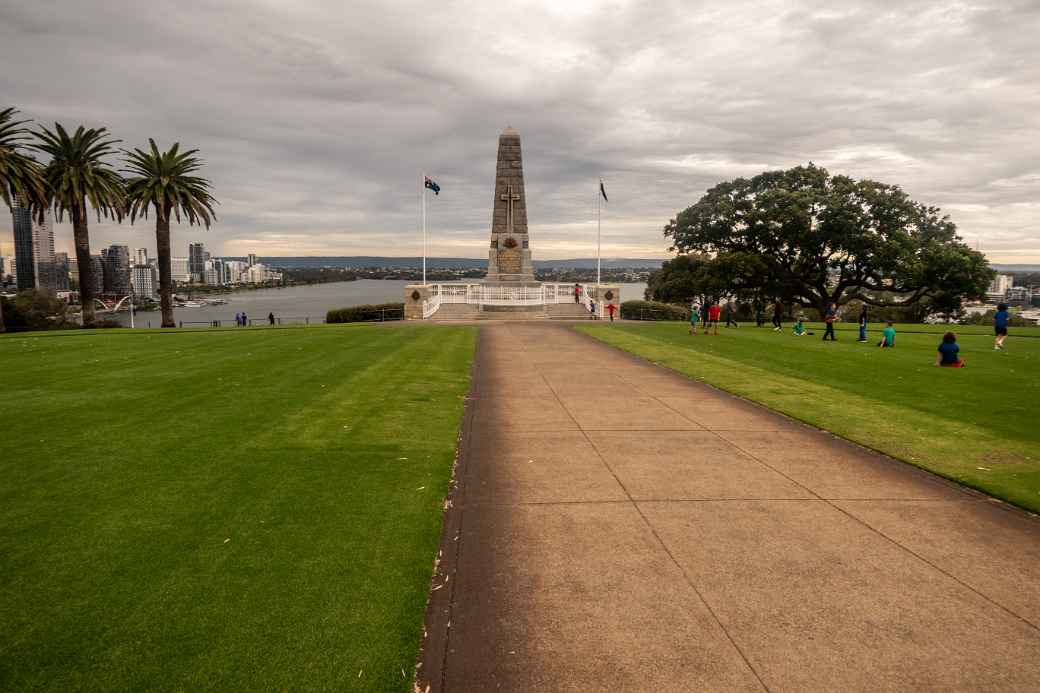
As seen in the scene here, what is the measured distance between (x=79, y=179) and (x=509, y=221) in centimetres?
2866

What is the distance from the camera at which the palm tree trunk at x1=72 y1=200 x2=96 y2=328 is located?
121 ft

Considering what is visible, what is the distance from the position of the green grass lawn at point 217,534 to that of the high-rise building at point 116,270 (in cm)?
15624

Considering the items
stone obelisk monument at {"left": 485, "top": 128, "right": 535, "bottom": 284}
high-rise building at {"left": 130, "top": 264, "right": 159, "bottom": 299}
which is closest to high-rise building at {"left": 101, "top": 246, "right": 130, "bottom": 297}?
high-rise building at {"left": 130, "top": 264, "right": 159, "bottom": 299}

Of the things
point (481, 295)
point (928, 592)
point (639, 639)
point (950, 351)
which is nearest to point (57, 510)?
point (639, 639)

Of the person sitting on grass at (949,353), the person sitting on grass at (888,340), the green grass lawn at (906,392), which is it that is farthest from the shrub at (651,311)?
the person sitting on grass at (949,353)

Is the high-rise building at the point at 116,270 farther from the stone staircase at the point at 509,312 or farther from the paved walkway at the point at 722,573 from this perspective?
the paved walkway at the point at 722,573

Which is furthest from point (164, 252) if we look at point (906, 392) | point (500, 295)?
point (906, 392)

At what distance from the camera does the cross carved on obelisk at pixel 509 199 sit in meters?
44.5

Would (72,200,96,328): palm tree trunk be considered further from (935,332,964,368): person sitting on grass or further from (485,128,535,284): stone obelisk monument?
(935,332,964,368): person sitting on grass

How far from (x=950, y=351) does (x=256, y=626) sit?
17807 mm

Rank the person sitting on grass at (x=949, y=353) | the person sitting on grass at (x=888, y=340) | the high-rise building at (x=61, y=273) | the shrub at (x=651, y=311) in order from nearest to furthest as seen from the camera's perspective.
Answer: the person sitting on grass at (x=949, y=353) < the person sitting on grass at (x=888, y=340) < the shrub at (x=651, y=311) < the high-rise building at (x=61, y=273)

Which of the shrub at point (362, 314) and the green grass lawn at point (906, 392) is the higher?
the shrub at point (362, 314)

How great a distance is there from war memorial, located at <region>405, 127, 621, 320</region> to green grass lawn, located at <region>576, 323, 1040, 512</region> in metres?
17.3

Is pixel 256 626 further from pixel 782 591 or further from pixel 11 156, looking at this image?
pixel 11 156
